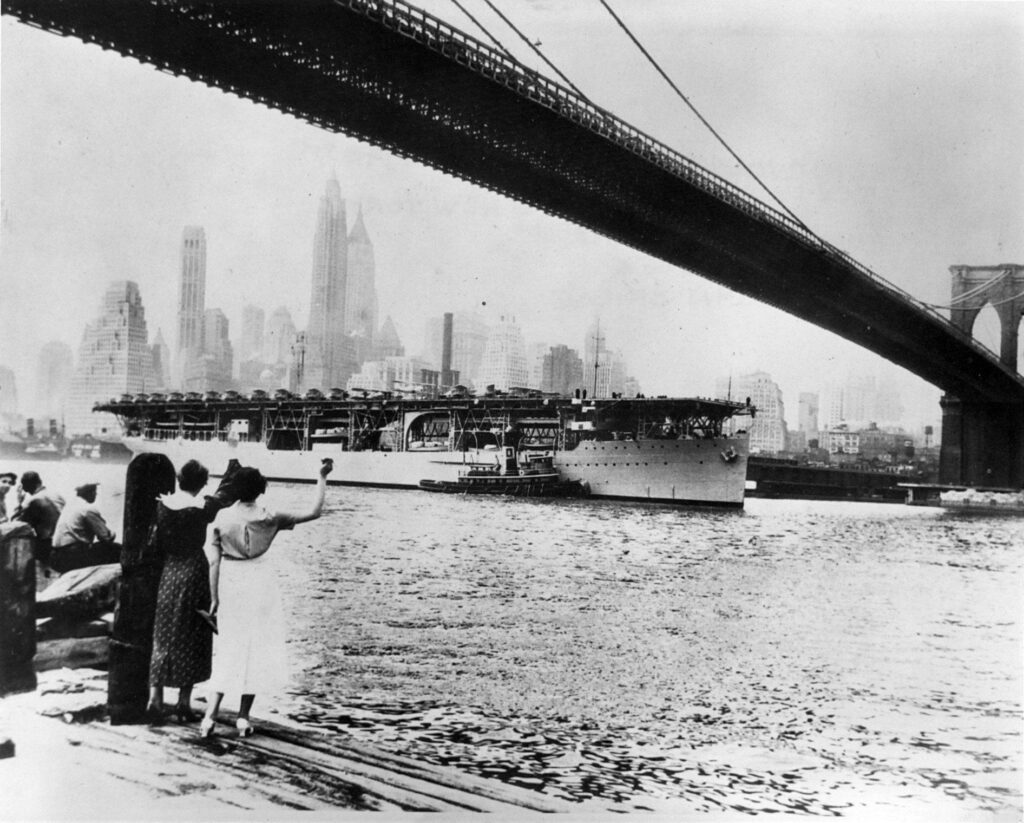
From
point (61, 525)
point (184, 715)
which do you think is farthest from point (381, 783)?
point (61, 525)

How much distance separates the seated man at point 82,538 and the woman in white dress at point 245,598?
98cm

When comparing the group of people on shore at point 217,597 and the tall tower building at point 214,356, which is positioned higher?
the tall tower building at point 214,356

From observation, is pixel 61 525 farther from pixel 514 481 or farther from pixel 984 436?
pixel 514 481

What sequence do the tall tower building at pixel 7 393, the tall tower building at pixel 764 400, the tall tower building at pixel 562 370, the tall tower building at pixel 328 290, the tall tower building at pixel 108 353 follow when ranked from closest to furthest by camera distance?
the tall tower building at pixel 7 393 < the tall tower building at pixel 108 353 < the tall tower building at pixel 328 290 < the tall tower building at pixel 562 370 < the tall tower building at pixel 764 400

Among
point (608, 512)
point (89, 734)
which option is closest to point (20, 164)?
point (89, 734)

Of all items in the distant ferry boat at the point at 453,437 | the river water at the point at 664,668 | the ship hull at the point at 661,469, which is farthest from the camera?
the ship hull at the point at 661,469

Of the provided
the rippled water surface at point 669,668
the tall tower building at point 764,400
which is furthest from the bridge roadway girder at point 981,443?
the tall tower building at point 764,400

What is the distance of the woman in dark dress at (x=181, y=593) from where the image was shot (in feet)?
12.1

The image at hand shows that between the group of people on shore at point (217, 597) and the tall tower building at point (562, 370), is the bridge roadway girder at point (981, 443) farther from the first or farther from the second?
the group of people on shore at point (217, 597)

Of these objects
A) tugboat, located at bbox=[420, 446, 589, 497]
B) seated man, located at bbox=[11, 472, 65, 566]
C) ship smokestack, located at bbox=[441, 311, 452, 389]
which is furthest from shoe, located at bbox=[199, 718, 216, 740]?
tugboat, located at bbox=[420, 446, 589, 497]

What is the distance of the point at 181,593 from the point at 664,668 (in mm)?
2991

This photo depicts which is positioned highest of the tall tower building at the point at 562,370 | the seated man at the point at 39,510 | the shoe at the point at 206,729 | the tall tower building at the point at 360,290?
the tall tower building at the point at 360,290

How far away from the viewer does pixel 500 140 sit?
33.1 ft

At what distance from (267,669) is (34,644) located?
4.46 ft
